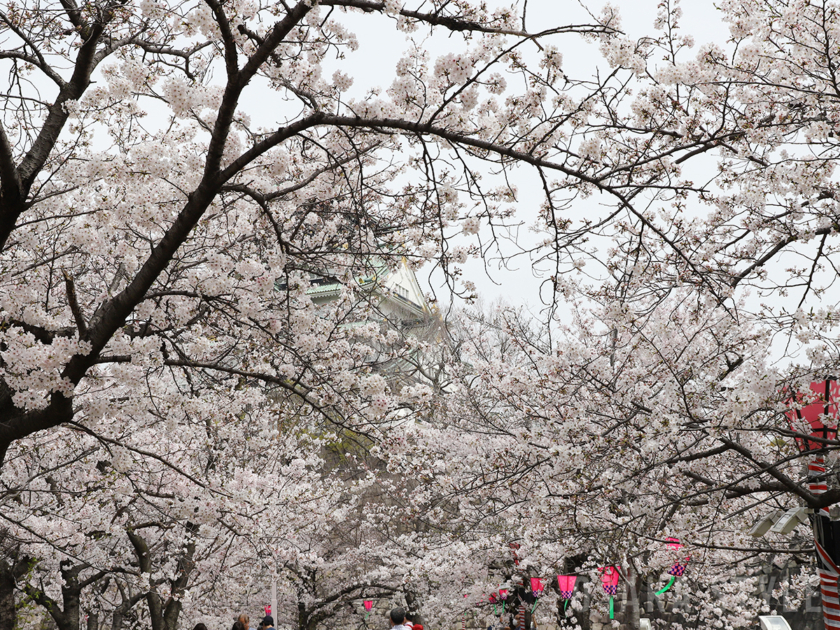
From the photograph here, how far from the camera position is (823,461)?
5.46 metres

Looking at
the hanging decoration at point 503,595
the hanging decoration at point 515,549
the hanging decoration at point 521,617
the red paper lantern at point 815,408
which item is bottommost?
the hanging decoration at point 521,617

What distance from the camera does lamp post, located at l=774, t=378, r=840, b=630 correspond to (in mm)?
4965

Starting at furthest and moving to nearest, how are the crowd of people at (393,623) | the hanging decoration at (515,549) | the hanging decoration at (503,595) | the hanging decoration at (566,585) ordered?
the hanging decoration at (503,595), the hanging decoration at (515,549), the hanging decoration at (566,585), the crowd of people at (393,623)

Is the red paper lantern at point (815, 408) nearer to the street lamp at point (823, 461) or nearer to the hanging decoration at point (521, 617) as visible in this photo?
the street lamp at point (823, 461)

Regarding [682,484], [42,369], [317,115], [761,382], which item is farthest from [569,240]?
[682,484]

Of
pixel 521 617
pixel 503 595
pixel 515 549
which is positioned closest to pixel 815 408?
pixel 515 549

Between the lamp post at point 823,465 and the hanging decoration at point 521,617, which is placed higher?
the lamp post at point 823,465

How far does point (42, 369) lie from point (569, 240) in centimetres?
355

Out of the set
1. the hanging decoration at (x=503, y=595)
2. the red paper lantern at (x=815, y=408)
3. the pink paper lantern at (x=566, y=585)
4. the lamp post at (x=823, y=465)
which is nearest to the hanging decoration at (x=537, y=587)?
the pink paper lantern at (x=566, y=585)

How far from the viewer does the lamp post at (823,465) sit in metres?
4.96

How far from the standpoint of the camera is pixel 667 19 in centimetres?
497

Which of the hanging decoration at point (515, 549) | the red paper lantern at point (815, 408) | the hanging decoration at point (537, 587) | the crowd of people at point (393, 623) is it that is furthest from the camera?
the hanging decoration at point (537, 587)

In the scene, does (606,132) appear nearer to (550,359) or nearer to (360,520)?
(550,359)

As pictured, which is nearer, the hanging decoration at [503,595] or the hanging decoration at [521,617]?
the hanging decoration at [503,595]
